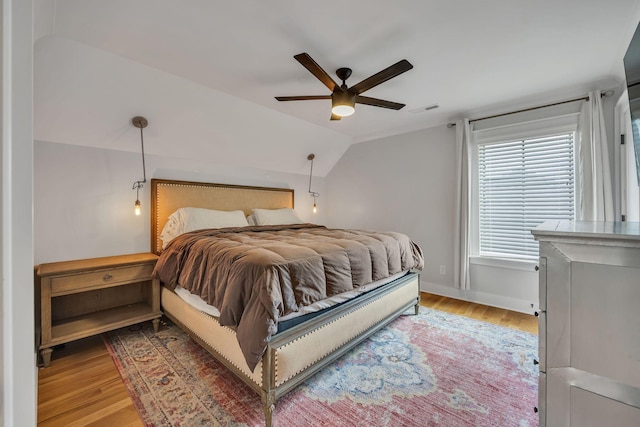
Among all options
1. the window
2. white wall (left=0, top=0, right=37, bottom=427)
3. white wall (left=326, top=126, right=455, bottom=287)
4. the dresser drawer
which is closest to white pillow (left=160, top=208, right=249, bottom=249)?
white wall (left=326, top=126, right=455, bottom=287)

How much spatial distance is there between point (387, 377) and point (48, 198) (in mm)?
3182

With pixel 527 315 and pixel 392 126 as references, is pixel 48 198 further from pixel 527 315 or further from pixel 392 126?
pixel 527 315

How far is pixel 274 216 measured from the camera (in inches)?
153

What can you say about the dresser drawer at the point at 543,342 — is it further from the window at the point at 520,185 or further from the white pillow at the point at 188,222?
the white pillow at the point at 188,222

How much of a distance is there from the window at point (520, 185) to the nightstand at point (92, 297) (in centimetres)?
377

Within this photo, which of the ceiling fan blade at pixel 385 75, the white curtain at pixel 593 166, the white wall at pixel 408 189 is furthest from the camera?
the white wall at pixel 408 189

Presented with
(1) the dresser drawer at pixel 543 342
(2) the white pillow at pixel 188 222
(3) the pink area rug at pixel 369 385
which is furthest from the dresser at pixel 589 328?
Result: (2) the white pillow at pixel 188 222

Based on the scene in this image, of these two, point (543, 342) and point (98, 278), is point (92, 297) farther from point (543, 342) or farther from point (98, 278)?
point (543, 342)

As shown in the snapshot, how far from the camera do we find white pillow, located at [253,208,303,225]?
→ 12.4ft

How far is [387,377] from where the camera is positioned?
192 cm

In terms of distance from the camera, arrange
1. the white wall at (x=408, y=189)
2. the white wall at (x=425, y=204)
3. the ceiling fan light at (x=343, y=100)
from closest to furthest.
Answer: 1. the ceiling fan light at (x=343, y=100)
2. the white wall at (x=425, y=204)
3. the white wall at (x=408, y=189)

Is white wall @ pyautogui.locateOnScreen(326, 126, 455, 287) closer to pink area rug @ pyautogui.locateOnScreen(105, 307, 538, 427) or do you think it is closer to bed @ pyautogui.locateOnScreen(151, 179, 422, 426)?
bed @ pyautogui.locateOnScreen(151, 179, 422, 426)

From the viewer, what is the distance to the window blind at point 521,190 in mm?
2908

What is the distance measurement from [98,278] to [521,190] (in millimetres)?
4359
